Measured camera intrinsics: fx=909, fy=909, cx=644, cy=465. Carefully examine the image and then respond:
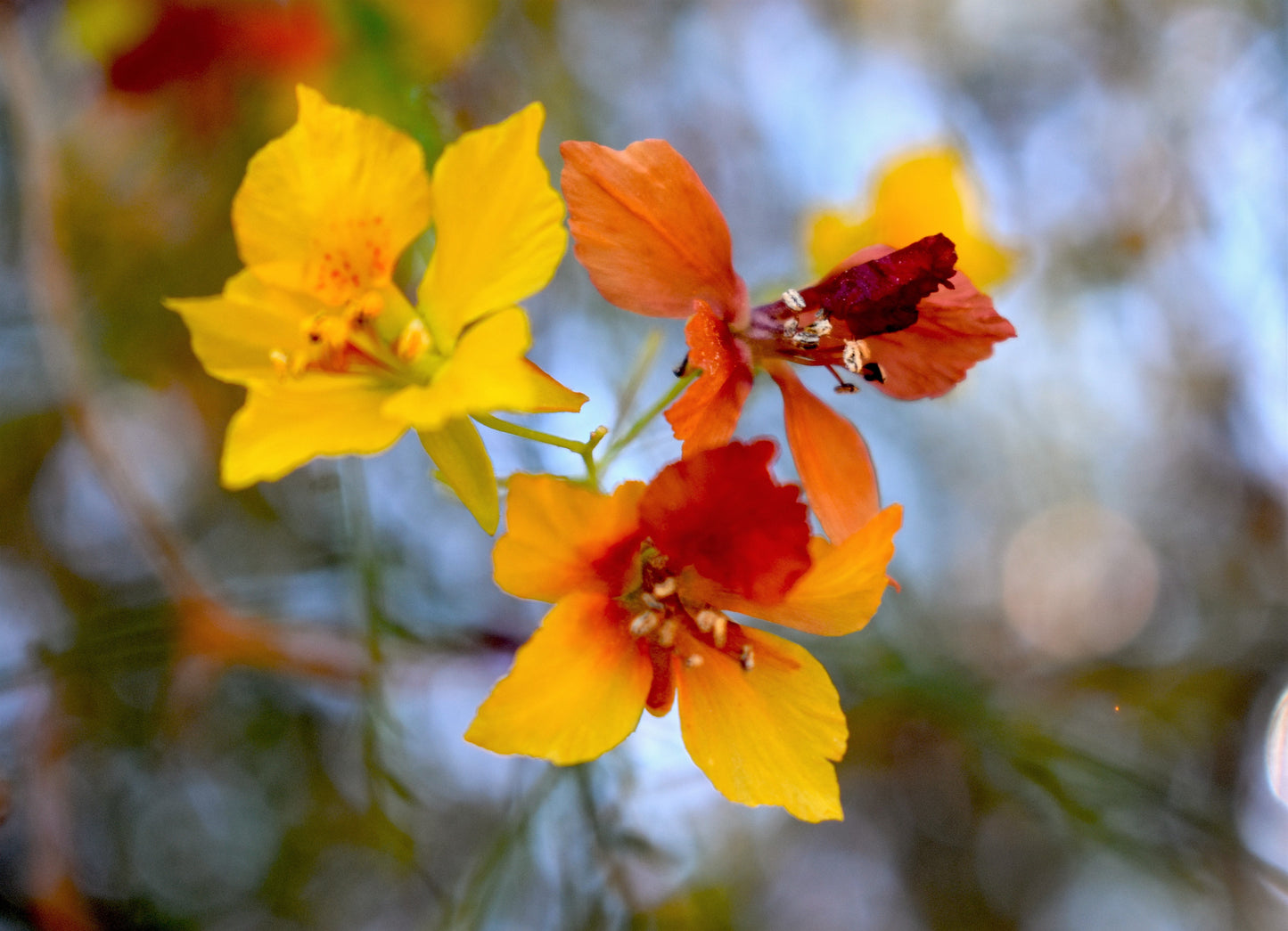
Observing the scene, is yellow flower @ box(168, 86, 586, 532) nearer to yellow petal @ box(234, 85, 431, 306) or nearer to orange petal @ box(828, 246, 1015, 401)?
yellow petal @ box(234, 85, 431, 306)

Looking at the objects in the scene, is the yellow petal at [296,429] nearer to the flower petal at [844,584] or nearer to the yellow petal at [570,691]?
the yellow petal at [570,691]

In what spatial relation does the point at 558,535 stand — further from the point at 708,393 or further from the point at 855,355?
the point at 855,355

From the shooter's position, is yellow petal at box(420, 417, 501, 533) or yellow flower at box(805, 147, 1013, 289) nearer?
yellow petal at box(420, 417, 501, 533)

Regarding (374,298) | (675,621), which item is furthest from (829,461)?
(374,298)

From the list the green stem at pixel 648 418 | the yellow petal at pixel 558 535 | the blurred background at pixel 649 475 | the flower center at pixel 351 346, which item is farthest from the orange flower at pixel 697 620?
the blurred background at pixel 649 475

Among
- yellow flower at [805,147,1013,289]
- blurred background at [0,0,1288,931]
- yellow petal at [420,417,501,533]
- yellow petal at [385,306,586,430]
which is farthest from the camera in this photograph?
blurred background at [0,0,1288,931]

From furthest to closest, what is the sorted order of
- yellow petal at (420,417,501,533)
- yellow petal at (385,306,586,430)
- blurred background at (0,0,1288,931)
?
blurred background at (0,0,1288,931) → yellow petal at (420,417,501,533) → yellow petal at (385,306,586,430)

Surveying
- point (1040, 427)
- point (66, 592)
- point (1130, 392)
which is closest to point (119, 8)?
point (66, 592)

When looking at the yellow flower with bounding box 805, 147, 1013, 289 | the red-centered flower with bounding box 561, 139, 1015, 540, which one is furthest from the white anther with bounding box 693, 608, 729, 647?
the yellow flower with bounding box 805, 147, 1013, 289
